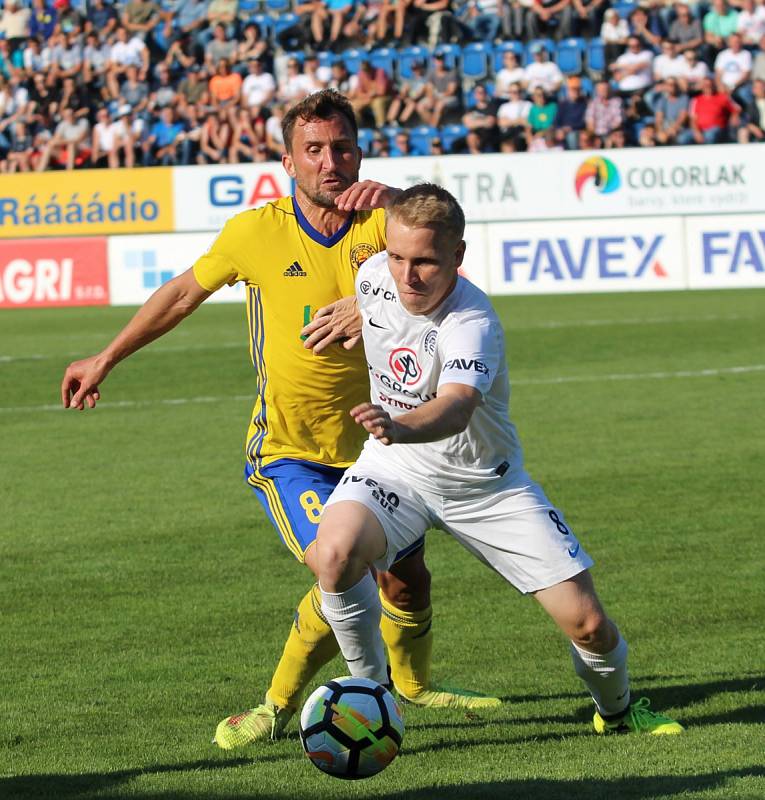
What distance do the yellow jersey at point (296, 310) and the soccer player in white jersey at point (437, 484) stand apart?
398 mm

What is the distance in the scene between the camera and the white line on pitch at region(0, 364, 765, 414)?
1384cm

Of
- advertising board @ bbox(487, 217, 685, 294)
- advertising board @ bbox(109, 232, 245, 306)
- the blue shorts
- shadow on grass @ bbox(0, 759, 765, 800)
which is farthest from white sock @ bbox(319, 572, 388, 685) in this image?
advertising board @ bbox(109, 232, 245, 306)

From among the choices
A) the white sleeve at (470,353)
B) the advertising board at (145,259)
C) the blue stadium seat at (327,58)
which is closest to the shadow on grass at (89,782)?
the white sleeve at (470,353)

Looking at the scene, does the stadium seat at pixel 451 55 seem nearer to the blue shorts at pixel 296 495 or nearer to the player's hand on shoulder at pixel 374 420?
the blue shorts at pixel 296 495

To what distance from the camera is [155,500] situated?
31.4 ft

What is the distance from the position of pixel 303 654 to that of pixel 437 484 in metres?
0.82

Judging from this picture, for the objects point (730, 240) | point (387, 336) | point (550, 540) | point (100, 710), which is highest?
point (387, 336)

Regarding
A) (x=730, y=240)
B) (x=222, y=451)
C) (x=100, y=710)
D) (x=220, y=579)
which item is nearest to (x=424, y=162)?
(x=730, y=240)

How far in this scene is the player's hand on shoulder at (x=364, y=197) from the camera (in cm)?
489

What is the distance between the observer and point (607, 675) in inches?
188

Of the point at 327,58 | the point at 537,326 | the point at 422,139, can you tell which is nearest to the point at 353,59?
the point at 327,58

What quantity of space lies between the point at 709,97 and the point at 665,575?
762 inches

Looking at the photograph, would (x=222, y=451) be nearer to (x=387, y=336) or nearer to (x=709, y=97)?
(x=387, y=336)

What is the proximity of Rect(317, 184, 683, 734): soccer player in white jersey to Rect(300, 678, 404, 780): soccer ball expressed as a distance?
39 cm
